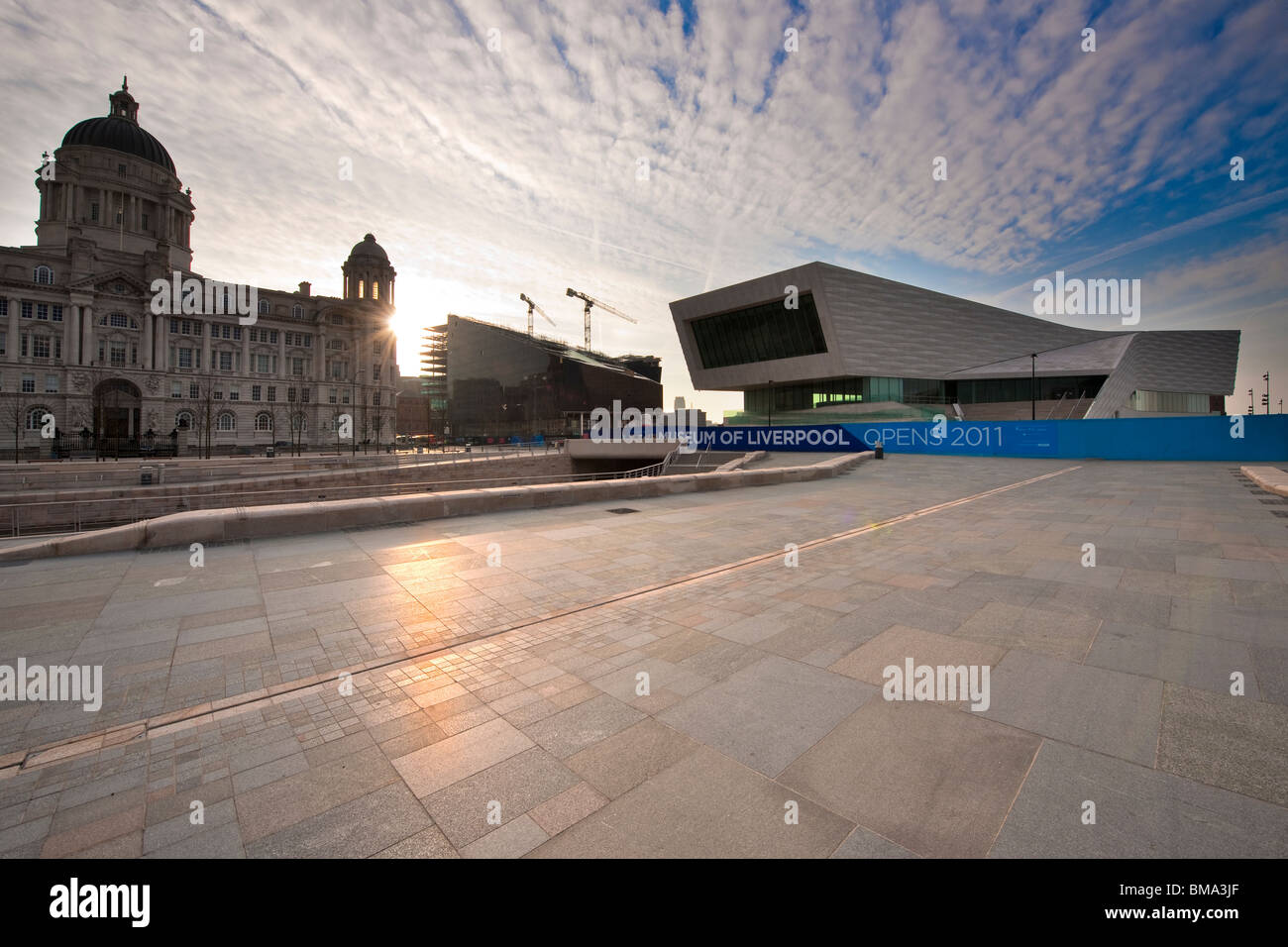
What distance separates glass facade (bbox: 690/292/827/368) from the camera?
2488 inches

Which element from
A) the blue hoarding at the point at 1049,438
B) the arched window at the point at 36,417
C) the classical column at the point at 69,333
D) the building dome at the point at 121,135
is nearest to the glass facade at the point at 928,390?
the blue hoarding at the point at 1049,438

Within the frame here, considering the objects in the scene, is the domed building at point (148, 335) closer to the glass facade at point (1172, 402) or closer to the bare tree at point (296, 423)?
the bare tree at point (296, 423)

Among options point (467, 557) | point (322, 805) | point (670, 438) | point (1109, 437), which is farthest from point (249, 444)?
point (1109, 437)

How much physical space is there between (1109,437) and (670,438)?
3210 centimetres

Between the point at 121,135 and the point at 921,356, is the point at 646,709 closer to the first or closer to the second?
the point at 921,356

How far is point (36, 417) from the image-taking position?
58.6 meters

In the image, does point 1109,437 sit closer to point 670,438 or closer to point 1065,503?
point 1065,503

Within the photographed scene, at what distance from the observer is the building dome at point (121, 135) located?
70375 mm

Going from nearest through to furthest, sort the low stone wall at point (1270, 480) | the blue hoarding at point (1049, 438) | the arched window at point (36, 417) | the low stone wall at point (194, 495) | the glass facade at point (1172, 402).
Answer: the low stone wall at point (1270, 480), the low stone wall at point (194, 495), the blue hoarding at point (1049, 438), the arched window at point (36, 417), the glass facade at point (1172, 402)

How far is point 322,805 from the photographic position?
10.2ft

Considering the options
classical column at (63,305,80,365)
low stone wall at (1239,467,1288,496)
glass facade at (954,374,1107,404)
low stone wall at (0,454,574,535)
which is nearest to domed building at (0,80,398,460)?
classical column at (63,305,80,365)

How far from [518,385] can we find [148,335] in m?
55.4

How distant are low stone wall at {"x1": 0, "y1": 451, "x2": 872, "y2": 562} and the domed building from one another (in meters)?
53.9

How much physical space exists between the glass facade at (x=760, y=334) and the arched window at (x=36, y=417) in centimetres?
7528
